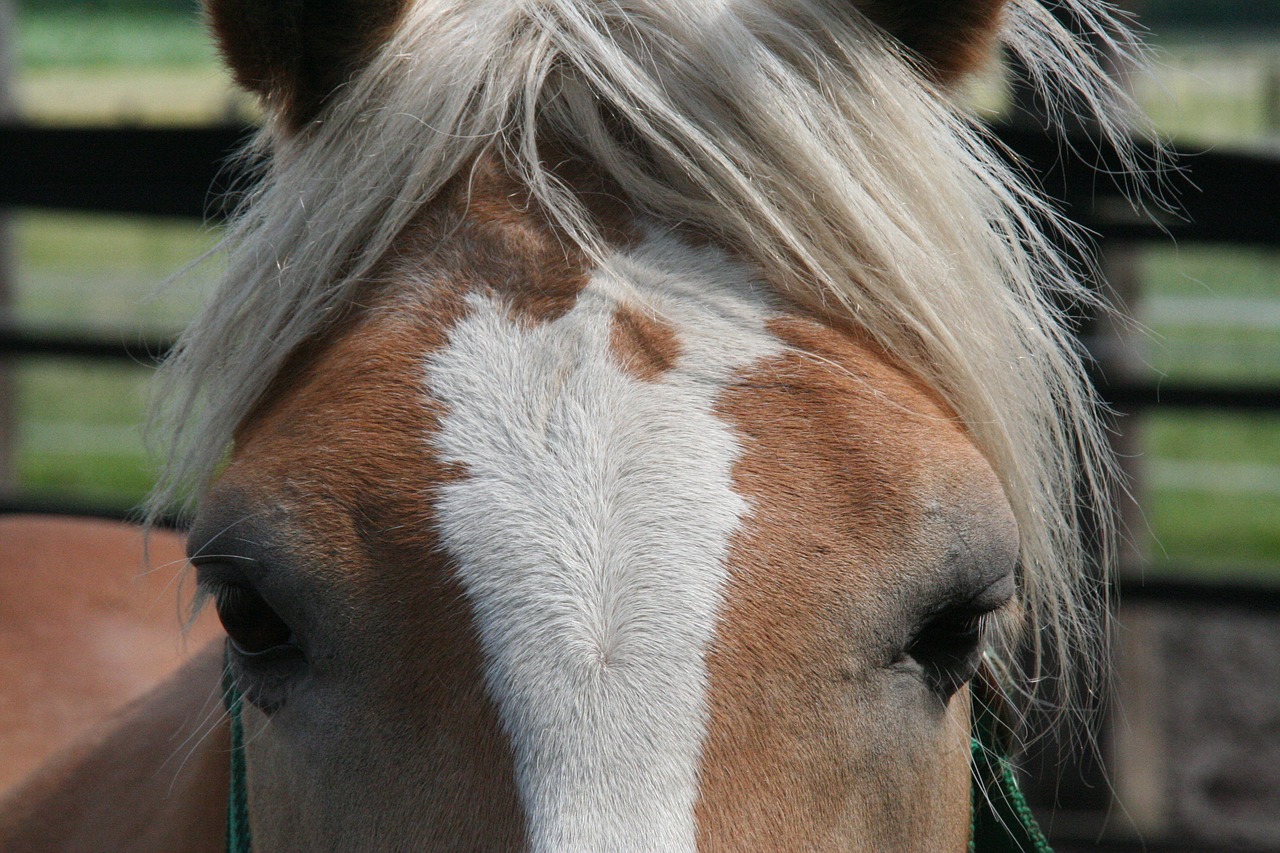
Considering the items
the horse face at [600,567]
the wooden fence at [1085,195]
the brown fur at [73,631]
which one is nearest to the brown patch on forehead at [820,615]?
the horse face at [600,567]

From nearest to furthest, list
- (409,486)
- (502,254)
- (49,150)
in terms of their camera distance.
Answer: (409,486) → (502,254) → (49,150)

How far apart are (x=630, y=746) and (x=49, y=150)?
310 centimetres

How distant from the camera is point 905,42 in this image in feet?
4.07

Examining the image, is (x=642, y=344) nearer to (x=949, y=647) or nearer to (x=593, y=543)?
(x=593, y=543)

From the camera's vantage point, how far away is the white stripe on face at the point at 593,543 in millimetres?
823

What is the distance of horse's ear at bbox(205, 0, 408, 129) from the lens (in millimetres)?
1151

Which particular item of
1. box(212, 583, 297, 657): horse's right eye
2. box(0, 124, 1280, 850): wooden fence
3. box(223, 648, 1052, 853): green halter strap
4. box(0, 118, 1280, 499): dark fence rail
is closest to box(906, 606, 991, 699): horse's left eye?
box(223, 648, 1052, 853): green halter strap

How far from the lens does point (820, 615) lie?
3.01 ft

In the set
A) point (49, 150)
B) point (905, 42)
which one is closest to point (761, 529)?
point (905, 42)

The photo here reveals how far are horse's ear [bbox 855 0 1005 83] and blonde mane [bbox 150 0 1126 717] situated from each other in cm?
3

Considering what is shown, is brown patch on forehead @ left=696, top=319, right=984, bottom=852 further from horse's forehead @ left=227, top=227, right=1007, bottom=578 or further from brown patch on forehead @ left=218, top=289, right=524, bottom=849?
brown patch on forehead @ left=218, top=289, right=524, bottom=849

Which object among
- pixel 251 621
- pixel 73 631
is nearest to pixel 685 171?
pixel 251 621

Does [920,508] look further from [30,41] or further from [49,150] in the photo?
[30,41]

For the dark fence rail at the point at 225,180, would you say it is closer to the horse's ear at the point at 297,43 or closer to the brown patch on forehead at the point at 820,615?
the horse's ear at the point at 297,43
